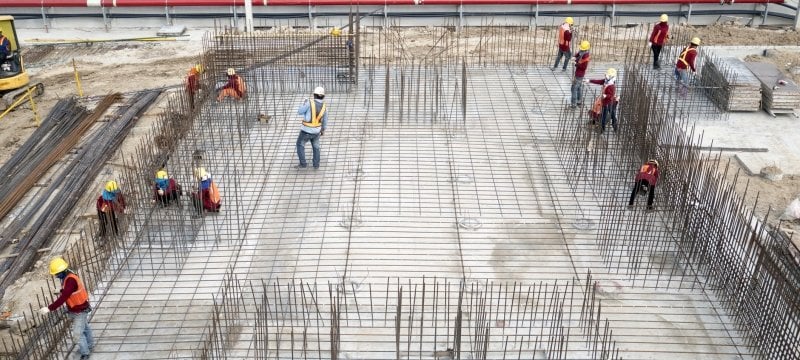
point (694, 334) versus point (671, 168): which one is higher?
point (671, 168)

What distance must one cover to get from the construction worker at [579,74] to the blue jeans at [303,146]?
489cm

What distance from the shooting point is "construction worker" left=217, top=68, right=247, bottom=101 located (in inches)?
515

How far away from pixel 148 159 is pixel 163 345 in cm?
416

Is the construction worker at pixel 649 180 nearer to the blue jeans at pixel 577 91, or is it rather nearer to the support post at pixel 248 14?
the blue jeans at pixel 577 91

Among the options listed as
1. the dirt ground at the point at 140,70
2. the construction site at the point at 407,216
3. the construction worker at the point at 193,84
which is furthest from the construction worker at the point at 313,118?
the dirt ground at the point at 140,70

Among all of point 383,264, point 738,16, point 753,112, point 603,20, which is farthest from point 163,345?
point 738,16

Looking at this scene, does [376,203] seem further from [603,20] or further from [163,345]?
[603,20]

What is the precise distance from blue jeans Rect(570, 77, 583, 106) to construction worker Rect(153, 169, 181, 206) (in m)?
7.02

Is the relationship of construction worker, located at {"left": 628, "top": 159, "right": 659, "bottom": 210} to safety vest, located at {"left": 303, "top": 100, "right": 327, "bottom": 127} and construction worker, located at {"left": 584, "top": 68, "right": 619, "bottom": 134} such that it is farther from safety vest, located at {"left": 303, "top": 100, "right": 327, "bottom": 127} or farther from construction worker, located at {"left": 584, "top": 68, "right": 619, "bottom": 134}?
safety vest, located at {"left": 303, "top": 100, "right": 327, "bottom": 127}

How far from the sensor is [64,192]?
11930 mm

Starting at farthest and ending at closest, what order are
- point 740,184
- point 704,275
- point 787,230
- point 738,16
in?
point 738,16
point 740,184
point 787,230
point 704,275

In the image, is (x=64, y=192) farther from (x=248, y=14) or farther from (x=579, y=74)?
(x=248, y=14)

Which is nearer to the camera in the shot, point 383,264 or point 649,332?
point 649,332

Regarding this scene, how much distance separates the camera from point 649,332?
25.7 feet
